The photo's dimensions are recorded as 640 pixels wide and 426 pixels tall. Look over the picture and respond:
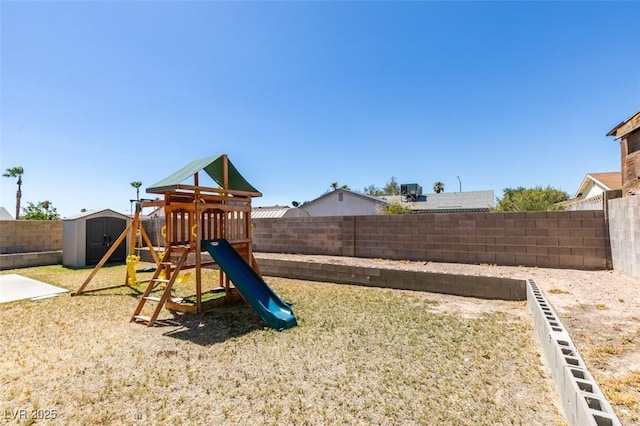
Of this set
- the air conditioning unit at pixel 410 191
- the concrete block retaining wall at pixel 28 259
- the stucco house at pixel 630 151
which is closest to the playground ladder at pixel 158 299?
the concrete block retaining wall at pixel 28 259

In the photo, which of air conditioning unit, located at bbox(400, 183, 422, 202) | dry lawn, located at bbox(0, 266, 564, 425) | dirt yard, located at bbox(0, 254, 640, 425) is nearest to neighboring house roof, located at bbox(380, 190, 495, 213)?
air conditioning unit, located at bbox(400, 183, 422, 202)

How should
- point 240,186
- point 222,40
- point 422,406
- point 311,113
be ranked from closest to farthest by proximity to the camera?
1. point 422,406
2. point 240,186
3. point 222,40
4. point 311,113

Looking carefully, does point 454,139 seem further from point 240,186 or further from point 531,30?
point 240,186

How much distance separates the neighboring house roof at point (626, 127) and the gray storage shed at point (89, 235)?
14049 millimetres

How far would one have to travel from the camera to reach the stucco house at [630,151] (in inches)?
219

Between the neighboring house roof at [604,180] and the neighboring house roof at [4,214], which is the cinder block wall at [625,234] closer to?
the neighboring house roof at [604,180]

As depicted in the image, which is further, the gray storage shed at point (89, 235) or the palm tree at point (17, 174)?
the palm tree at point (17, 174)

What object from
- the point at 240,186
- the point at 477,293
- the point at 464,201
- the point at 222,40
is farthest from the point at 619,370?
the point at 464,201

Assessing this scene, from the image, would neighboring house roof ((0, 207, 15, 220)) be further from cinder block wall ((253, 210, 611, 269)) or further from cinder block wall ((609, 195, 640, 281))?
cinder block wall ((609, 195, 640, 281))

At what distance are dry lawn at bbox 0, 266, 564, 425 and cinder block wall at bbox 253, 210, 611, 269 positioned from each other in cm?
246

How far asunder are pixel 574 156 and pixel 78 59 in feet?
79.2

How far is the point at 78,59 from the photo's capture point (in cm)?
668

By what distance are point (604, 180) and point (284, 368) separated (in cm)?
2184

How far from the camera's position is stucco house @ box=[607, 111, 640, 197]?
5562mm
